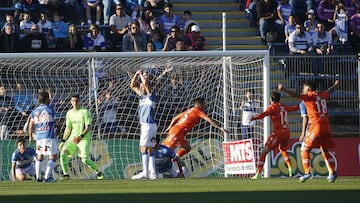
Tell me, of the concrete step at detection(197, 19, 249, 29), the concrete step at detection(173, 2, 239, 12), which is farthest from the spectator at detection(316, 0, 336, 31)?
the concrete step at detection(173, 2, 239, 12)

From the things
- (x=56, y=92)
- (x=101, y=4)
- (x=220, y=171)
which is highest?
(x=101, y=4)

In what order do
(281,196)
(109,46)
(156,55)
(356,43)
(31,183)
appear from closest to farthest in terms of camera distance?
1. (281,196)
2. (31,183)
3. (156,55)
4. (109,46)
5. (356,43)

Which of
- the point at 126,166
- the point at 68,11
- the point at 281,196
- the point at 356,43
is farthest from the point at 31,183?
the point at 356,43

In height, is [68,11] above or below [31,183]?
above

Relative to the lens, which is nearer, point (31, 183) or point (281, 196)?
point (281, 196)

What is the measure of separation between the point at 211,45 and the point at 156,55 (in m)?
6.17

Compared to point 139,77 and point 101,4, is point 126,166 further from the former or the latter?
point 101,4

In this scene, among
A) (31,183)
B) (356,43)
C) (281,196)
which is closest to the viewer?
(281,196)

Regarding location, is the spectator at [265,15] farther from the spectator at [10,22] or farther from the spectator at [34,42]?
the spectator at [10,22]

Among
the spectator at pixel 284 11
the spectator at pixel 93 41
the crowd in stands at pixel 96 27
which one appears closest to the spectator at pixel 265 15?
the spectator at pixel 284 11

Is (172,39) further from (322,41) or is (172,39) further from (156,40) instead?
(322,41)

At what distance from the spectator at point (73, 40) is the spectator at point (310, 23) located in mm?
5989

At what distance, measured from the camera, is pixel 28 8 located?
94.1ft

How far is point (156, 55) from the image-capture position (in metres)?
24.2
